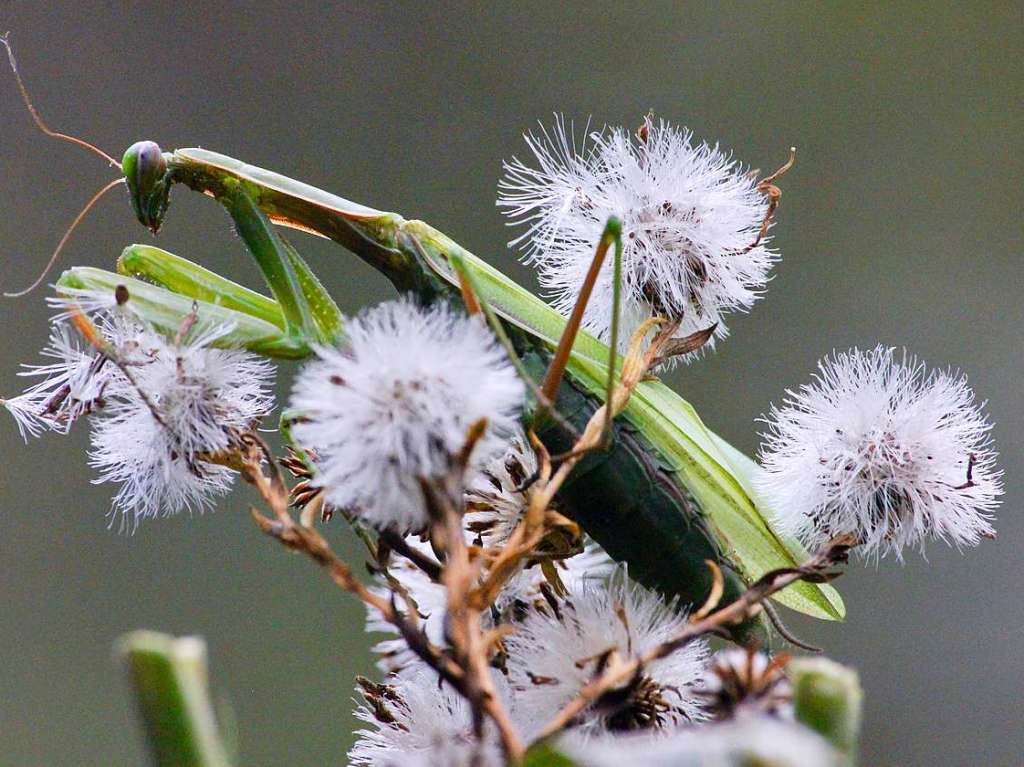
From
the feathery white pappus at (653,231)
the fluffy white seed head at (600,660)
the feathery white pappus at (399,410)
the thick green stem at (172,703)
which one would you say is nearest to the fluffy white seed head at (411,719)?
the fluffy white seed head at (600,660)

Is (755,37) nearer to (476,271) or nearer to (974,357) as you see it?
(974,357)

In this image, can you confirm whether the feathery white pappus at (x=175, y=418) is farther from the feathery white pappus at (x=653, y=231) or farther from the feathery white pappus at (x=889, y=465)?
the feathery white pappus at (x=889, y=465)

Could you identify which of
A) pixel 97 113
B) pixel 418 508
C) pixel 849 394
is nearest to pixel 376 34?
pixel 97 113

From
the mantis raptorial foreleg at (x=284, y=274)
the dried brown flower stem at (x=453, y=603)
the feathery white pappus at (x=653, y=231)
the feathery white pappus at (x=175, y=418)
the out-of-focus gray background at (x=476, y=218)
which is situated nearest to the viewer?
the dried brown flower stem at (x=453, y=603)

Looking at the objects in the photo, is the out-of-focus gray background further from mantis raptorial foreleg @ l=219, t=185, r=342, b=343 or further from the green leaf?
the green leaf

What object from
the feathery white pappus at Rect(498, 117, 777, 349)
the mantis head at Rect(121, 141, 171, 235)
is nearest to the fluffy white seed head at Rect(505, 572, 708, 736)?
the feathery white pappus at Rect(498, 117, 777, 349)

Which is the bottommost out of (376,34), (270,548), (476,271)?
(476,271)
